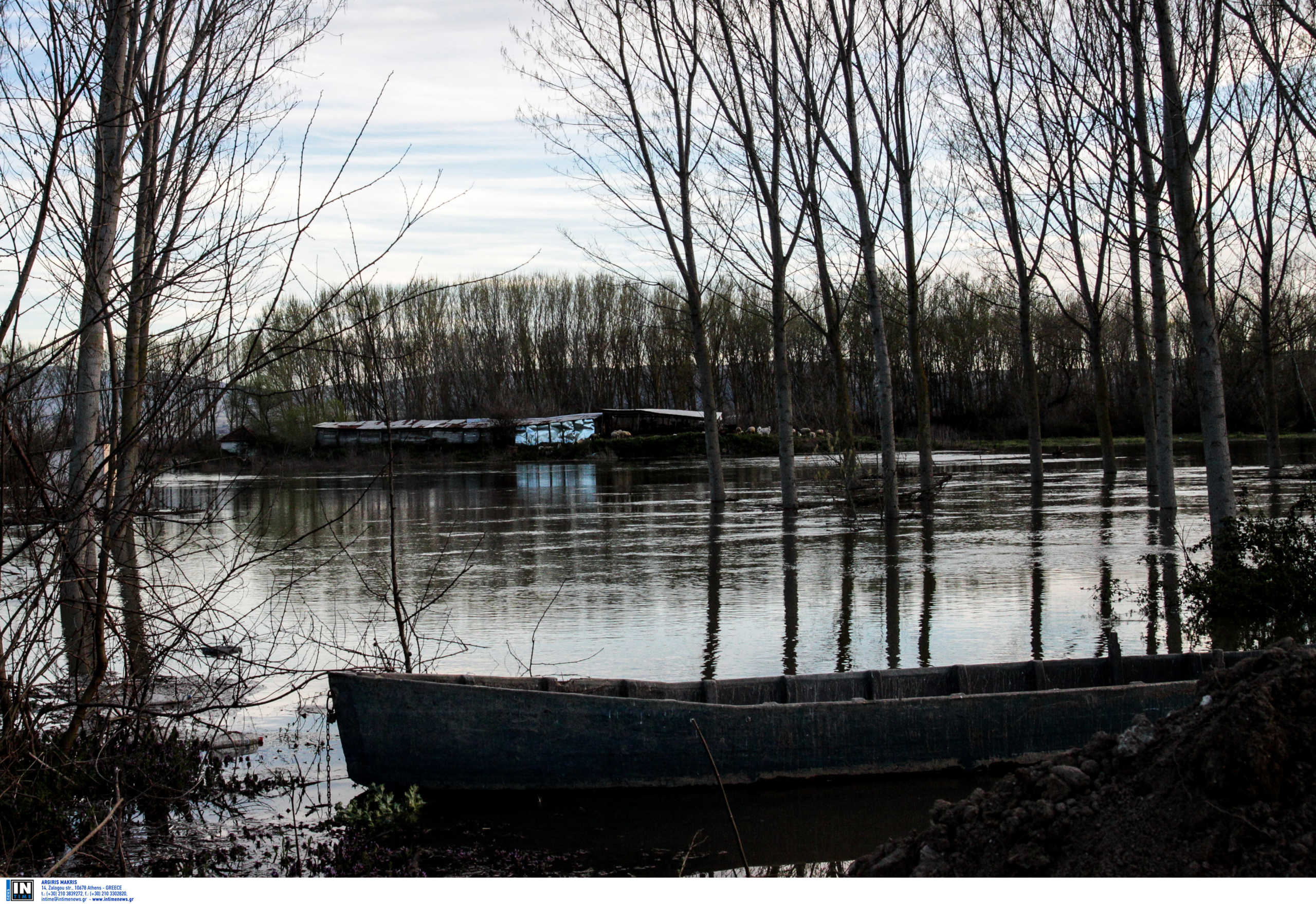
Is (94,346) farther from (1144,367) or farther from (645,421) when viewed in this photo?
(645,421)

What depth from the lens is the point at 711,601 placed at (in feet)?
43.9

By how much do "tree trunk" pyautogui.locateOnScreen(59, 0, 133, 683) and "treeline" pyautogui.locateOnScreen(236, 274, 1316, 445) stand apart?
4760cm

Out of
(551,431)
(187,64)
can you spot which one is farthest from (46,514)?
(551,431)

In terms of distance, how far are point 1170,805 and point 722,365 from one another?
77657 millimetres

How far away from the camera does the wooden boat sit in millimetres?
6613

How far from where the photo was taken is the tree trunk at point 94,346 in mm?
5078

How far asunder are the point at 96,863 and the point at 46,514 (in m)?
1.91

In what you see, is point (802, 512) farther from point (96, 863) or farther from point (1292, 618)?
point (96, 863)

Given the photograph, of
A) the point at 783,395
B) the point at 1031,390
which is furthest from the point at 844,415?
the point at 1031,390

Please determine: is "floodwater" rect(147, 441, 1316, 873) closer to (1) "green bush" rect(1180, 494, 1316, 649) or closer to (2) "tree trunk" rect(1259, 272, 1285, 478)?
(1) "green bush" rect(1180, 494, 1316, 649)

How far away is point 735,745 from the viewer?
6684mm

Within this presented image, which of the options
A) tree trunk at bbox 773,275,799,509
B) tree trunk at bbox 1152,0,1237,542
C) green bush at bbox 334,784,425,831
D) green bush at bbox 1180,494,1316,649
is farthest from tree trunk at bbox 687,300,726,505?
green bush at bbox 334,784,425,831

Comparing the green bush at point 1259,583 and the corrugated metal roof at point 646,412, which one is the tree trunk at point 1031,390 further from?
Answer: the corrugated metal roof at point 646,412

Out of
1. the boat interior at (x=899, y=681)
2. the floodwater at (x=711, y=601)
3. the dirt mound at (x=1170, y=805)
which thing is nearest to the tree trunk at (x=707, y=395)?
the floodwater at (x=711, y=601)
